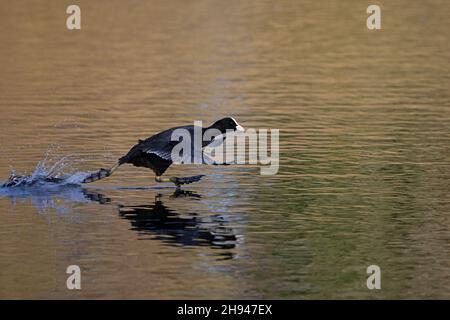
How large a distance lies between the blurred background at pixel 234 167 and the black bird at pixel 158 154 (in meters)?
0.27

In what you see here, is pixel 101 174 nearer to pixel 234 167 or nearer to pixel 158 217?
pixel 158 217

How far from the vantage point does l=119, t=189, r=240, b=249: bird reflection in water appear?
1498 cm

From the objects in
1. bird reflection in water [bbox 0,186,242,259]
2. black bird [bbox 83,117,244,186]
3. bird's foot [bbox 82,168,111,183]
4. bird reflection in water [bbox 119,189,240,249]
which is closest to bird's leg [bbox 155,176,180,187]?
black bird [bbox 83,117,244,186]

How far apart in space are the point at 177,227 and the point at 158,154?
2.21 m

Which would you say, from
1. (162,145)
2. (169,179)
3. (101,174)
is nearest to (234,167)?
(169,179)

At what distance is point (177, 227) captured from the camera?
51.3 ft

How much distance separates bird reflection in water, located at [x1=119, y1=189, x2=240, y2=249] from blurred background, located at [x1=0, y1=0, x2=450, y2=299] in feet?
0.13

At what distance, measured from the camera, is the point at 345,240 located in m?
15.0

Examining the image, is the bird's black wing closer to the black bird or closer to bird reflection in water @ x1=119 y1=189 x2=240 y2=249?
the black bird

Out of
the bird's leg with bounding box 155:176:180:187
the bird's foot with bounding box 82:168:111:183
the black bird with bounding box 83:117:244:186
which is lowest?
the bird's leg with bounding box 155:176:180:187

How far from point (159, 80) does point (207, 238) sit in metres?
14.2

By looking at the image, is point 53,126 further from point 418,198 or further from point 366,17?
point 366,17
